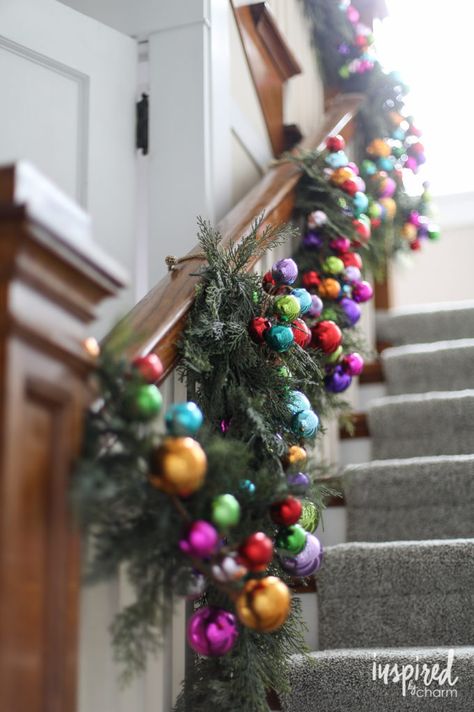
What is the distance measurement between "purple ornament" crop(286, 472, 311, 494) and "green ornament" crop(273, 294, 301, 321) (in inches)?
16.6

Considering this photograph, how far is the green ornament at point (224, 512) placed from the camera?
0.91 meters

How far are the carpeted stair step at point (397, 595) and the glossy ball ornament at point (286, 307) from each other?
1.86ft

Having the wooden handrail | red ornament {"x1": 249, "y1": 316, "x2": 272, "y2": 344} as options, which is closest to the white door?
the wooden handrail

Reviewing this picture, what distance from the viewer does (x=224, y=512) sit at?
908 millimetres

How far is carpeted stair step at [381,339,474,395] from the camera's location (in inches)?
104

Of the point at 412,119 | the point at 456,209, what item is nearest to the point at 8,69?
the point at 412,119

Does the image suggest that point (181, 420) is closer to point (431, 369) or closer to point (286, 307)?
point (286, 307)

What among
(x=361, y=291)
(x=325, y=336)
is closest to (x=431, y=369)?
(x=361, y=291)

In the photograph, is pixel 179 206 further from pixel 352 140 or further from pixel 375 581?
pixel 352 140

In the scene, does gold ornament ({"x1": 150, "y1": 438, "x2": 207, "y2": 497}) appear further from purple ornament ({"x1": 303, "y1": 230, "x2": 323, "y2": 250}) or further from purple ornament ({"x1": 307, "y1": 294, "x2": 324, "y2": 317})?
purple ornament ({"x1": 303, "y1": 230, "x2": 323, "y2": 250})

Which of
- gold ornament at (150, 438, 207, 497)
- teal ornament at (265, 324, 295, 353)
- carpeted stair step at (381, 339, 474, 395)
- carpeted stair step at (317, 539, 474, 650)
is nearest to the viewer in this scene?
gold ornament at (150, 438, 207, 497)

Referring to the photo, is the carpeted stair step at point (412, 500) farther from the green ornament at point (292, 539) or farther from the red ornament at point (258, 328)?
the green ornament at point (292, 539)

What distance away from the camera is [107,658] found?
1.02 m

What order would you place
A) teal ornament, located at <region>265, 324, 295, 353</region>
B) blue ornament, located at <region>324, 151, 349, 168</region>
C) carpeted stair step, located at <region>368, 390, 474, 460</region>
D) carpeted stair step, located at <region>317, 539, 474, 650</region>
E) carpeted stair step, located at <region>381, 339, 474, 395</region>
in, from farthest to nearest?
carpeted stair step, located at <region>381, 339, 474, 395</region>
carpeted stair step, located at <region>368, 390, 474, 460</region>
blue ornament, located at <region>324, 151, 349, 168</region>
carpeted stair step, located at <region>317, 539, 474, 650</region>
teal ornament, located at <region>265, 324, 295, 353</region>
